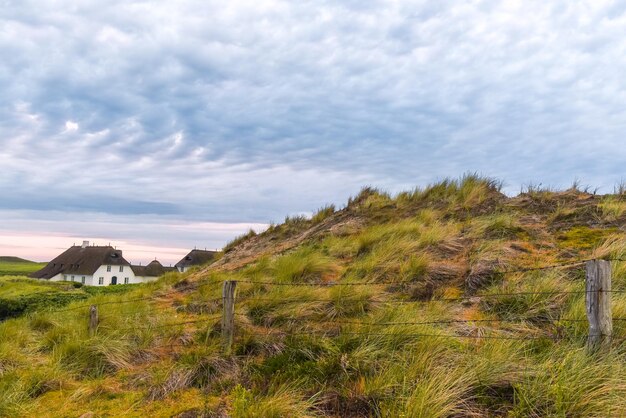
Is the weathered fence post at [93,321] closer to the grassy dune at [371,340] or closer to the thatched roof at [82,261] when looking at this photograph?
the grassy dune at [371,340]

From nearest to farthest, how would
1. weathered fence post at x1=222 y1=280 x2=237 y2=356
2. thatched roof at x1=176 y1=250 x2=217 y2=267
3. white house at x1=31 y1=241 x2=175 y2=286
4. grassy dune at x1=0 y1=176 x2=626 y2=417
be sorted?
grassy dune at x1=0 y1=176 x2=626 y2=417
weathered fence post at x1=222 y1=280 x2=237 y2=356
white house at x1=31 y1=241 x2=175 y2=286
thatched roof at x1=176 y1=250 x2=217 y2=267

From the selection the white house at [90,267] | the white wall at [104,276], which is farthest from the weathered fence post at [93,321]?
the white house at [90,267]

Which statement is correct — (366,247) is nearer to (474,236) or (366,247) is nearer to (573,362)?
(474,236)

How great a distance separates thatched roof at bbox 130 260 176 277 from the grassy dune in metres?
56.1

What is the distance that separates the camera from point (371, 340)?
5.27 meters

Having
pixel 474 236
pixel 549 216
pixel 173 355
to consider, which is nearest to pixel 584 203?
pixel 549 216

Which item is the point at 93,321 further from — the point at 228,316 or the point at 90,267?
the point at 90,267

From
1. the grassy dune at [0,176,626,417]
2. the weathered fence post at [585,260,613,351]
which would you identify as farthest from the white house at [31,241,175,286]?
the weathered fence post at [585,260,613,351]

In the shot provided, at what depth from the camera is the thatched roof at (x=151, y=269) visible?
207 feet

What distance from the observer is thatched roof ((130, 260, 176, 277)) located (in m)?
63.0

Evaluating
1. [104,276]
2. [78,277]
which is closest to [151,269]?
[104,276]

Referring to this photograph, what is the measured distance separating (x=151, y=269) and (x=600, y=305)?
219ft

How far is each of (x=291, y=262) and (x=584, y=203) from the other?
839 centimetres

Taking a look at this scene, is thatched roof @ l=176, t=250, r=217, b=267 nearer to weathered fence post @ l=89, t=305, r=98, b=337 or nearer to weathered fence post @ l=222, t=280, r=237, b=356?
weathered fence post @ l=89, t=305, r=98, b=337
